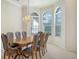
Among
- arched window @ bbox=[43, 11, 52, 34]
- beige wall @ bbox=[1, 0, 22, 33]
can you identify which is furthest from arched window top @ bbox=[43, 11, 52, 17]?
beige wall @ bbox=[1, 0, 22, 33]

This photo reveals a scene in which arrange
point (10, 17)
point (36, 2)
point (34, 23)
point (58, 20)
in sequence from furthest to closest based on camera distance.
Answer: point (34, 23), point (36, 2), point (10, 17), point (58, 20)

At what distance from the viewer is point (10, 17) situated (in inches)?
269

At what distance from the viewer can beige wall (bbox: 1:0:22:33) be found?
6.27 metres

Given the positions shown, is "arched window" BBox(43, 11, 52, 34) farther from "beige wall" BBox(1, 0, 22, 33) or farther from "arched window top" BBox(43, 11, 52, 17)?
"beige wall" BBox(1, 0, 22, 33)

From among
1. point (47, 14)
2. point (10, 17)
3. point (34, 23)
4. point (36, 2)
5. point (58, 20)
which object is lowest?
point (34, 23)

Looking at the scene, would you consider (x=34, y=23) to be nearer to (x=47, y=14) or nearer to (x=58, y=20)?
(x=47, y=14)

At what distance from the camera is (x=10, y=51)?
12.0 feet

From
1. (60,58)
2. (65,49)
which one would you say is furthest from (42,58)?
(65,49)

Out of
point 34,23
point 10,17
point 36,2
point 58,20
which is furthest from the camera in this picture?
point 34,23

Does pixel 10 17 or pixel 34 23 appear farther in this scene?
pixel 34 23

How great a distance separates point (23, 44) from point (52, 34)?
3.03 metres

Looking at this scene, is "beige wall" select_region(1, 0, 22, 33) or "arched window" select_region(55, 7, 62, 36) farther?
"arched window" select_region(55, 7, 62, 36)

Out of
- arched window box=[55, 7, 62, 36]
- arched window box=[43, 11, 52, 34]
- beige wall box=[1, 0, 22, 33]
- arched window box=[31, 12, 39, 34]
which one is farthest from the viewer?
arched window box=[31, 12, 39, 34]


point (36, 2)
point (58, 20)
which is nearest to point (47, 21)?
point (58, 20)
